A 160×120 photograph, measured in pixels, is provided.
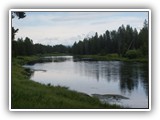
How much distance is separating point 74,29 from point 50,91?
0.69 m

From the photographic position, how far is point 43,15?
490cm

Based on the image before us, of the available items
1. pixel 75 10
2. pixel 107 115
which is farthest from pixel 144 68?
pixel 75 10

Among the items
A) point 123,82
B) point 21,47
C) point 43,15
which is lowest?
point 123,82

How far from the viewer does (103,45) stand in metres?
5.09

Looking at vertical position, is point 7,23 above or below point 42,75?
above

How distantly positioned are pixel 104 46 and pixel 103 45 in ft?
0.05

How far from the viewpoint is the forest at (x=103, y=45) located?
4.89 metres

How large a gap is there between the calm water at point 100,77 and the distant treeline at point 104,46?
0.35 feet

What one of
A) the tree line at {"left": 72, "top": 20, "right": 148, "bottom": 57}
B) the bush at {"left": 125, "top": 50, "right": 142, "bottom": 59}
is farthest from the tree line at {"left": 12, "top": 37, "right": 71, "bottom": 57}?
the bush at {"left": 125, "top": 50, "right": 142, "bottom": 59}

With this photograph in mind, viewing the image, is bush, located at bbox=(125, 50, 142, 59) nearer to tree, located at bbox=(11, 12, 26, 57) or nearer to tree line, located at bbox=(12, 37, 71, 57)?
tree line, located at bbox=(12, 37, 71, 57)

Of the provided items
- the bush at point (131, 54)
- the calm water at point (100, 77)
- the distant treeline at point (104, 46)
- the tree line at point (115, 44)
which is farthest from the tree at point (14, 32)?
the bush at point (131, 54)

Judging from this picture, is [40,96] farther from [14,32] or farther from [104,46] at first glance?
[104,46]

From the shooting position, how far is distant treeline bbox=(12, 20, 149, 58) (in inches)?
193
